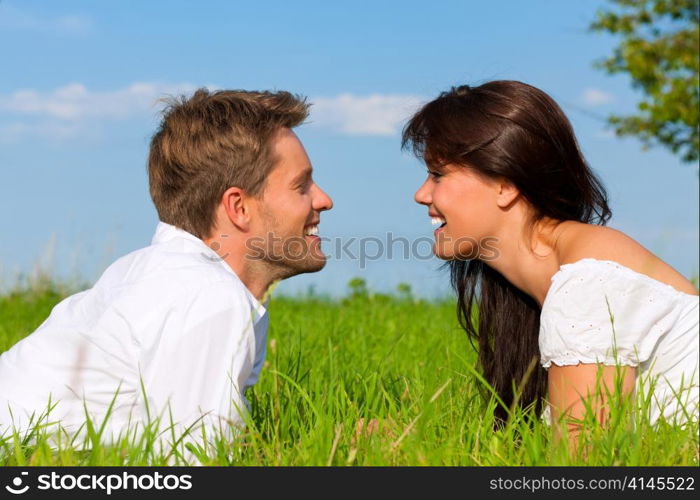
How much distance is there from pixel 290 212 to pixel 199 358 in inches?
40.8

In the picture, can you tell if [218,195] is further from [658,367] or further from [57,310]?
[658,367]

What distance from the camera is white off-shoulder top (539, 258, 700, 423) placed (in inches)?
116

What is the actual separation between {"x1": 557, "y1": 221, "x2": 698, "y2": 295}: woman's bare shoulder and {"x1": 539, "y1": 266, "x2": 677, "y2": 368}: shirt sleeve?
0.10 metres

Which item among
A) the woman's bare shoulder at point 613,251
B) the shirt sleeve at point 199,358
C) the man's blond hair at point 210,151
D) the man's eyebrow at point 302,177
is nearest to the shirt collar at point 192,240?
the man's blond hair at point 210,151

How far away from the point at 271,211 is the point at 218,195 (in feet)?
0.77

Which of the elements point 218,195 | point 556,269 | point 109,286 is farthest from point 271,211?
point 556,269

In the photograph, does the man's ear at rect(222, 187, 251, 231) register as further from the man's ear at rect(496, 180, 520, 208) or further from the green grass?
the man's ear at rect(496, 180, 520, 208)

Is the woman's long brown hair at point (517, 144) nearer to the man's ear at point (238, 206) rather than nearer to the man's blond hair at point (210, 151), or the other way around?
the man's blond hair at point (210, 151)

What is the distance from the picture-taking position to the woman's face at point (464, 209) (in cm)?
343

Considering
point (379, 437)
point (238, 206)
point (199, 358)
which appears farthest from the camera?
point (238, 206)

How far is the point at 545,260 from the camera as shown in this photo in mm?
3385

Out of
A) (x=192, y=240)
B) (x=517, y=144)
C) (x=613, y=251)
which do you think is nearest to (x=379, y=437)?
(x=192, y=240)

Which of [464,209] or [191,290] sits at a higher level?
[464,209]

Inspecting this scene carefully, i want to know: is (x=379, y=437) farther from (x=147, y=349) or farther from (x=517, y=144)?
(x=517, y=144)
